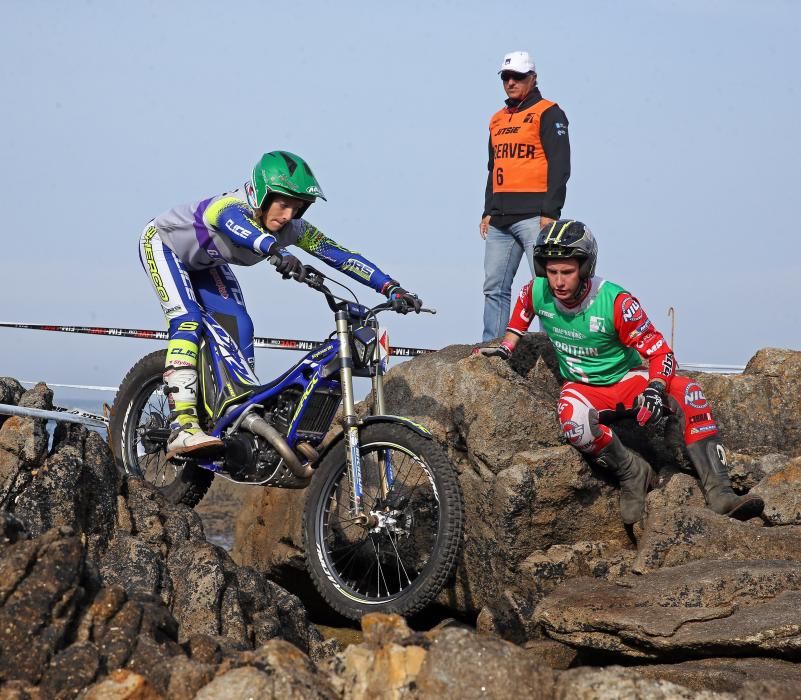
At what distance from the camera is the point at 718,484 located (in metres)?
7.63

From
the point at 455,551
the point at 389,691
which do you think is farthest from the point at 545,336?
the point at 389,691

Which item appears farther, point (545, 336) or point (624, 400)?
point (545, 336)

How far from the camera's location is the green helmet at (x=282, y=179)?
7.21m

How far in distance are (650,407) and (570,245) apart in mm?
1209

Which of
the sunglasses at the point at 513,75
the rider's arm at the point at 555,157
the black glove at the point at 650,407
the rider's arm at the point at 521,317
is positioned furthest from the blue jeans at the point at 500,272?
the black glove at the point at 650,407

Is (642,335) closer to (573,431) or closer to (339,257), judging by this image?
(573,431)

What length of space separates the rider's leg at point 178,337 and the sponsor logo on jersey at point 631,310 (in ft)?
9.66

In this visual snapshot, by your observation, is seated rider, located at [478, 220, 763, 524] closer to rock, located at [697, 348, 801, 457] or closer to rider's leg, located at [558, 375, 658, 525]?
rider's leg, located at [558, 375, 658, 525]

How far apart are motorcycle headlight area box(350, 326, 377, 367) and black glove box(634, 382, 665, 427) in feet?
6.04

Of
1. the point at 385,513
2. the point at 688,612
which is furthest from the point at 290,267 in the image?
the point at 688,612

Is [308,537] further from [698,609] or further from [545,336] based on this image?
[545,336]

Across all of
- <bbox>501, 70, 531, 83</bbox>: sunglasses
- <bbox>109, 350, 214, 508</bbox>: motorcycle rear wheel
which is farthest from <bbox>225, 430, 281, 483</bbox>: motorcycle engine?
<bbox>501, 70, 531, 83</bbox>: sunglasses

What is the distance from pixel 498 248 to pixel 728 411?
2335mm

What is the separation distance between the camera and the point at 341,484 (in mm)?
7215
